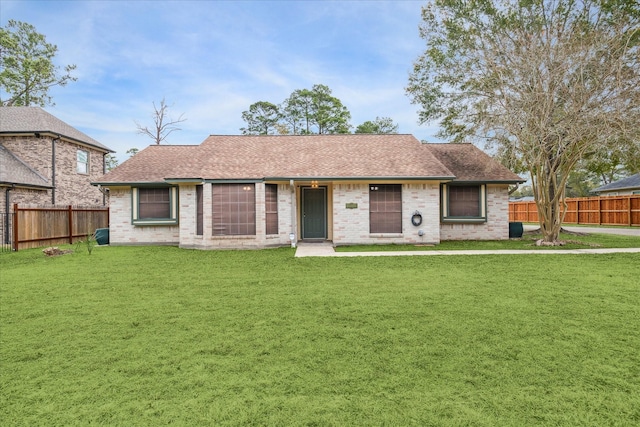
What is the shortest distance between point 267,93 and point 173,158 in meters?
25.4

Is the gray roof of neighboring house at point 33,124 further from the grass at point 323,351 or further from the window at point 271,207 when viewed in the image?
the grass at point 323,351

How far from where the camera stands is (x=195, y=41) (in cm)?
2112

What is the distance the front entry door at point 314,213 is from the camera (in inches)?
567

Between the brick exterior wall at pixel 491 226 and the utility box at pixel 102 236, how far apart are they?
14554 mm

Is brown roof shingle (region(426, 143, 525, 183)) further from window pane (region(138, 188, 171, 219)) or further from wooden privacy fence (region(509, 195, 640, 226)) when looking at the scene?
wooden privacy fence (region(509, 195, 640, 226))

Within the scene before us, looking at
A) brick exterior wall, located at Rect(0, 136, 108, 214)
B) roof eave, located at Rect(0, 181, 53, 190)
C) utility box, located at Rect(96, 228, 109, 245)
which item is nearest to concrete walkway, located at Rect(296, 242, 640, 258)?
utility box, located at Rect(96, 228, 109, 245)

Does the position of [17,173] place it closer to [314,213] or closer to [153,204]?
[153,204]

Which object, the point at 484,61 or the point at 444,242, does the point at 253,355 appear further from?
the point at 484,61

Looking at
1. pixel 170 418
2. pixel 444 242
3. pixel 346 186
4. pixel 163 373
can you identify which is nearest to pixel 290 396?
pixel 170 418

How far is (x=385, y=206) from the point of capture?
13219 millimetres

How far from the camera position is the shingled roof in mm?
12969

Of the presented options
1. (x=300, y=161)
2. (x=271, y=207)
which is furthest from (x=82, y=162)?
(x=300, y=161)

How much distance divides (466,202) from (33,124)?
22198mm

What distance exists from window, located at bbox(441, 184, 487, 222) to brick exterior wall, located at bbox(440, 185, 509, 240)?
0.36 m
